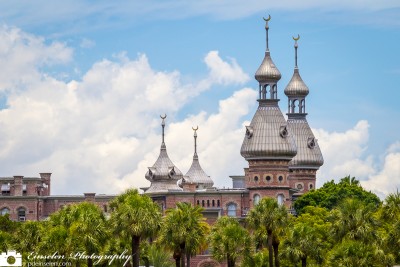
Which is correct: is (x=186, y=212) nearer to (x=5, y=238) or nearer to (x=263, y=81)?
(x=5, y=238)

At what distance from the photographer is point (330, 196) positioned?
186m

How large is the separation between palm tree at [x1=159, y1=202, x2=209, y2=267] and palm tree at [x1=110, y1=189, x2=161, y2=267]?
21.9 feet

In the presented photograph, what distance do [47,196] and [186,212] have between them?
273 feet

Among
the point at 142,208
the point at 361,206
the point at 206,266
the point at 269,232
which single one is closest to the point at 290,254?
the point at 269,232

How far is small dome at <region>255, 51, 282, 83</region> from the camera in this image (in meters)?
182

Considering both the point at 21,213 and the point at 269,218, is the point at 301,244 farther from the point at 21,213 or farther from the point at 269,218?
the point at 21,213

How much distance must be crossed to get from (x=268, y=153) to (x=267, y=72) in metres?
10.3

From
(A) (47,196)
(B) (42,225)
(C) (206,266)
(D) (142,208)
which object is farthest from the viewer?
(A) (47,196)

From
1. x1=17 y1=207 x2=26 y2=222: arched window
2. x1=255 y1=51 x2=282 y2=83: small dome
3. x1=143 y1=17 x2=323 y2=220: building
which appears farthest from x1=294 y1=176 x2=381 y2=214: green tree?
x1=17 y1=207 x2=26 y2=222: arched window

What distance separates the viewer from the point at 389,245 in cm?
10912

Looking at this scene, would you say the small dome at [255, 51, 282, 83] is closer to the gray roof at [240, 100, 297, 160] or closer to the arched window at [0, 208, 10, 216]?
the gray roof at [240, 100, 297, 160]

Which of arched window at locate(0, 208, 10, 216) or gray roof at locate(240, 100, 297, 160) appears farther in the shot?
arched window at locate(0, 208, 10, 216)

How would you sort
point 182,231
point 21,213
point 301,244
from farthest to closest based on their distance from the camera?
point 21,213, point 301,244, point 182,231

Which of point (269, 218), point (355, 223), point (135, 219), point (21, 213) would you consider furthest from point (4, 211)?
point (135, 219)
